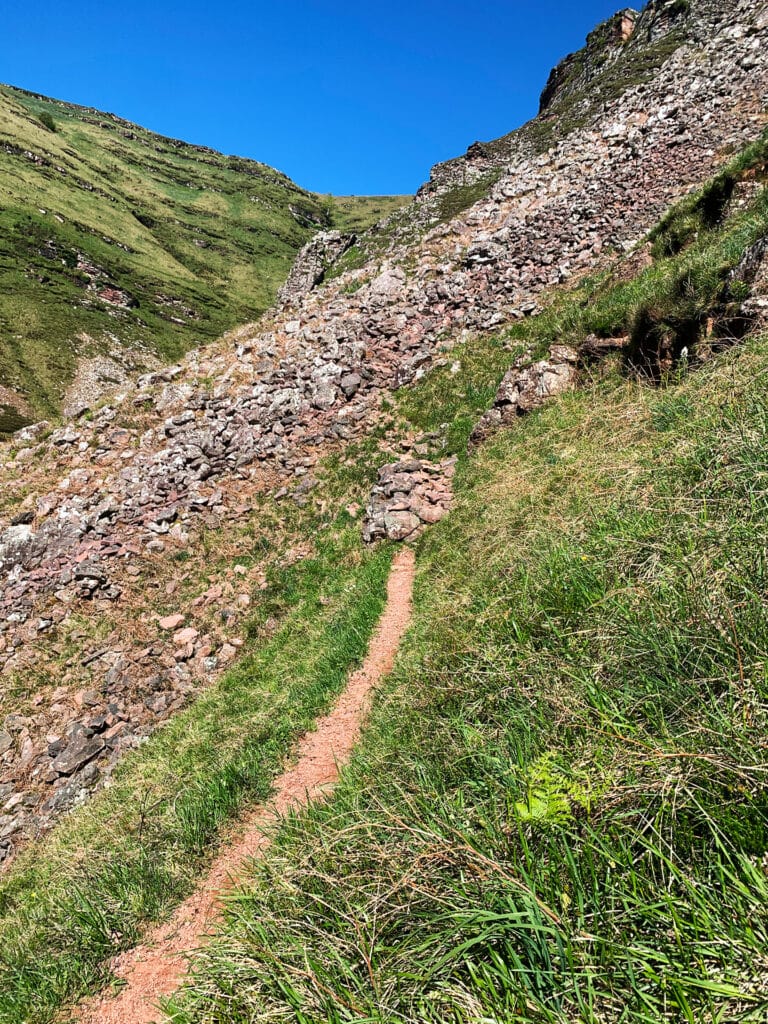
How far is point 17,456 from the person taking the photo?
1870 cm

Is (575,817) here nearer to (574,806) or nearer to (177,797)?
(574,806)

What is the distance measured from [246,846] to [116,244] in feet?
457

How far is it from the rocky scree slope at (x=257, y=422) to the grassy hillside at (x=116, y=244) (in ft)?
157

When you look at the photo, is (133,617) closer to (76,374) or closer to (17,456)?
(17,456)

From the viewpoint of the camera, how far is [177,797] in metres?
6.32

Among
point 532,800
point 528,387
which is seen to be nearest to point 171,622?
point 528,387

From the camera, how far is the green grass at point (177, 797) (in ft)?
14.2

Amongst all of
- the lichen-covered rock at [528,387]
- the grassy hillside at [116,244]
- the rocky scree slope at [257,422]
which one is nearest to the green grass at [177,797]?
the rocky scree slope at [257,422]

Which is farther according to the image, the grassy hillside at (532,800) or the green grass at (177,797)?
the green grass at (177,797)

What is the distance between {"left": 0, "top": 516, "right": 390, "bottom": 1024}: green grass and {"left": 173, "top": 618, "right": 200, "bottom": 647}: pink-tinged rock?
1.69 m

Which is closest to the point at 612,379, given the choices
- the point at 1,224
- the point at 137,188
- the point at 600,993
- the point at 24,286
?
the point at 600,993

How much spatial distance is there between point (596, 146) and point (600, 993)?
99.8 ft

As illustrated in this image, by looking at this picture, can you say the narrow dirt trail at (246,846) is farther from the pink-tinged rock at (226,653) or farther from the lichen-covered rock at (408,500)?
the pink-tinged rock at (226,653)

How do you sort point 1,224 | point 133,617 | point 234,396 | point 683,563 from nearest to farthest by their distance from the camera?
1. point 683,563
2. point 133,617
3. point 234,396
4. point 1,224
